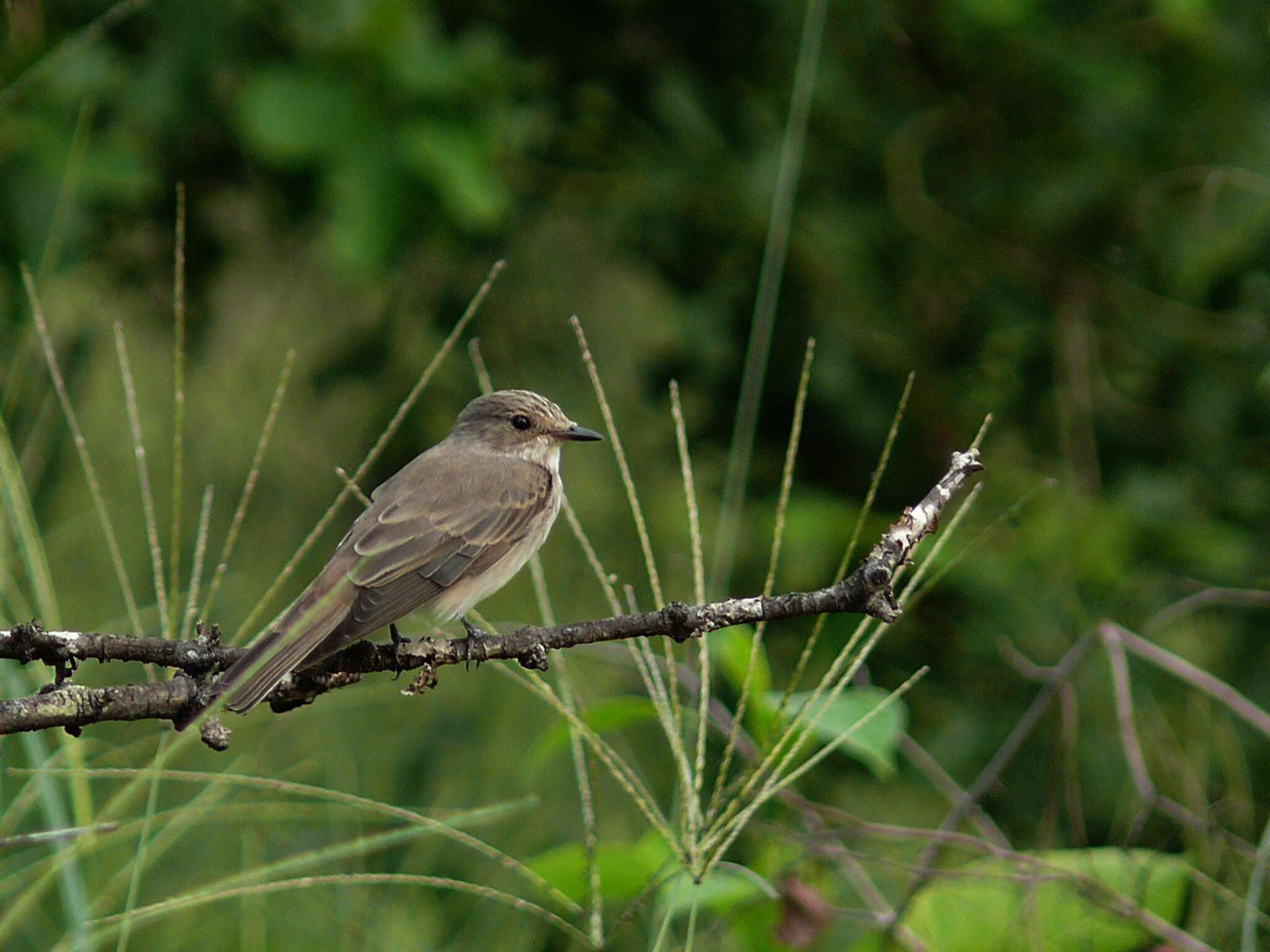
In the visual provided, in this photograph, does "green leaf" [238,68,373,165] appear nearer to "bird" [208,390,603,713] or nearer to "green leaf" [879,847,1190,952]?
"bird" [208,390,603,713]

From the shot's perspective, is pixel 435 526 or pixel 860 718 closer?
pixel 860 718

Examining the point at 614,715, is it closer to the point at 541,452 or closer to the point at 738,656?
the point at 738,656

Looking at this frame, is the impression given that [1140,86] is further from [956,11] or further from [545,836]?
[545,836]

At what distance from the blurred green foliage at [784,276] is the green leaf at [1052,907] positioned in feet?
4.37

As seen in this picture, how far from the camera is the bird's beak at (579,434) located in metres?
4.22

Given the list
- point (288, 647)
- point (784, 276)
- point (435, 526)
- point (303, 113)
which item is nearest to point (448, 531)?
point (435, 526)

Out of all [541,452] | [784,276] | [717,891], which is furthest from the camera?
[784,276]

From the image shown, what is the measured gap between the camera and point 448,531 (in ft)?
12.5

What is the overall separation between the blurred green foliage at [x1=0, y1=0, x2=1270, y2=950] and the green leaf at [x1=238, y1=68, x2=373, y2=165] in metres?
0.01

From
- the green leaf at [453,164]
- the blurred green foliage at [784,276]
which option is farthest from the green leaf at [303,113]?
the green leaf at [453,164]

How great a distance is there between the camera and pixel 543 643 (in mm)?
1811

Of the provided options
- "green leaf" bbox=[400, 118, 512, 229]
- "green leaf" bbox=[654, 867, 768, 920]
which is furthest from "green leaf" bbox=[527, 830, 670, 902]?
"green leaf" bbox=[400, 118, 512, 229]

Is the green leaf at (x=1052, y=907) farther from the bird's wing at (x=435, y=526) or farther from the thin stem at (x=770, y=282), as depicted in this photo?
the bird's wing at (x=435, y=526)

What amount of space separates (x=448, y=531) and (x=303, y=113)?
175 centimetres
